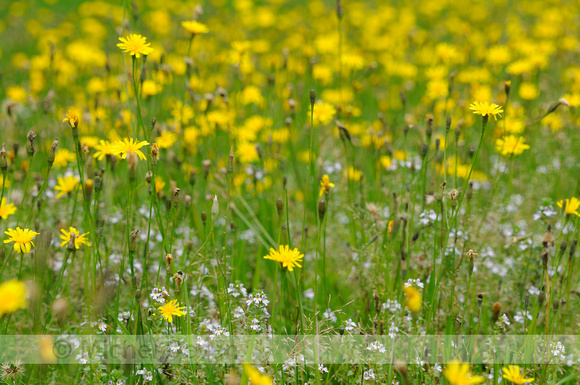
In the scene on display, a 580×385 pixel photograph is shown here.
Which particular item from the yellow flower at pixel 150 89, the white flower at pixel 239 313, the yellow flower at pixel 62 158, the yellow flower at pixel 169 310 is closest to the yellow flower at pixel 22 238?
the yellow flower at pixel 169 310

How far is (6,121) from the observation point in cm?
533

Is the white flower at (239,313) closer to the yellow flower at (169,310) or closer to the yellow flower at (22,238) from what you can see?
the yellow flower at (169,310)

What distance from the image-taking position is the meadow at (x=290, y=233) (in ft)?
7.13

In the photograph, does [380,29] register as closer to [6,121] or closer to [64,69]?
[64,69]

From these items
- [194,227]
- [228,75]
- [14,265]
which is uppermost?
[228,75]

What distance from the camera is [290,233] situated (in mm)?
3314

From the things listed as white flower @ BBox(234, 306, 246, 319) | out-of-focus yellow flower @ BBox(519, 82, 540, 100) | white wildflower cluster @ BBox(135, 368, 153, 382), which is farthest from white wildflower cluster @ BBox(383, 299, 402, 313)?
out-of-focus yellow flower @ BBox(519, 82, 540, 100)

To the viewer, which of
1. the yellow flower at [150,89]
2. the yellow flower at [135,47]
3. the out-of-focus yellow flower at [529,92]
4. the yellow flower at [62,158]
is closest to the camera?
the yellow flower at [135,47]

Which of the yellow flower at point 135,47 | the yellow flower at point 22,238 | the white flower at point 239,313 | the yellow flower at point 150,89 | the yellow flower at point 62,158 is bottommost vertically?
the white flower at point 239,313

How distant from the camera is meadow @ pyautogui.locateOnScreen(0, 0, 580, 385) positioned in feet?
7.13

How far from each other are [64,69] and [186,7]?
150 inches

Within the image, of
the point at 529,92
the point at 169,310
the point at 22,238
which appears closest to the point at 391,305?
the point at 169,310

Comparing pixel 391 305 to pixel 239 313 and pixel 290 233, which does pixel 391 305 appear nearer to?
pixel 239 313

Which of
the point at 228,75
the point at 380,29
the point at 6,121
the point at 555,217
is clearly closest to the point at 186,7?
the point at 228,75
